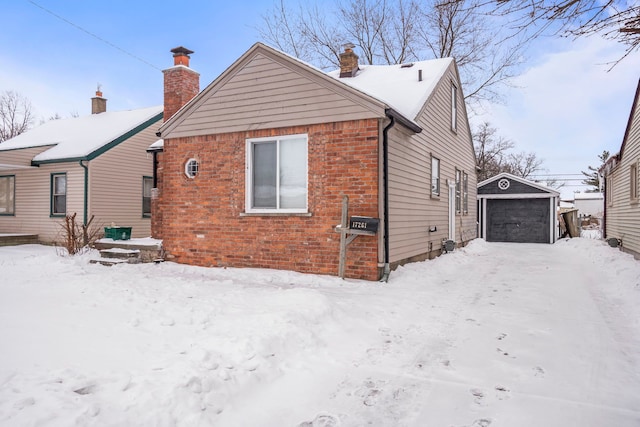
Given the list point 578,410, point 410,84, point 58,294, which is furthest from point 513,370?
point 410,84

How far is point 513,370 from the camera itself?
396 centimetres

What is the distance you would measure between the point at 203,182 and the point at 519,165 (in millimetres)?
48278

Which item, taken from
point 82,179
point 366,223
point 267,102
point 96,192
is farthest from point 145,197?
point 366,223

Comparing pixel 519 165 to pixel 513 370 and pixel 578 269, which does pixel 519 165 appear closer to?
pixel 578 269

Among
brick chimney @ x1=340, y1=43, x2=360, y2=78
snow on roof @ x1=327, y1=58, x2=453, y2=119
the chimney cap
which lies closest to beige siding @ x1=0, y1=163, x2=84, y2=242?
the chimney cap

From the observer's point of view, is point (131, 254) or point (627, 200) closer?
point (131, 254)

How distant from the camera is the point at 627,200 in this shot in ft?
43.0

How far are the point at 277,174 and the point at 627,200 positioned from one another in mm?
11057

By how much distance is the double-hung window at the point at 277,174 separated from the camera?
903 cm

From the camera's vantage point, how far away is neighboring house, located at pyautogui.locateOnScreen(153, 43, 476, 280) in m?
8.33

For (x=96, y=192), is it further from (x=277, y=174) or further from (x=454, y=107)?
Answer: (x=454, y=107)

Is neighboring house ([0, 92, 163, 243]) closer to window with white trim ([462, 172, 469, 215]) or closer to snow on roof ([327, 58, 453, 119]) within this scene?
snow on roof ([327, 58, 453, 119])

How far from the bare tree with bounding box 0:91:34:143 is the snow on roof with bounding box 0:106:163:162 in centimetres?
2035

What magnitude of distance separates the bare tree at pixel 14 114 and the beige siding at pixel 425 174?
1457 inches
